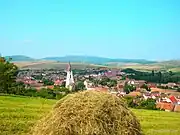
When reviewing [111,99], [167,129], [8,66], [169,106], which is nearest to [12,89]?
[8,66]

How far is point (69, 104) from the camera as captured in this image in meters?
9.26

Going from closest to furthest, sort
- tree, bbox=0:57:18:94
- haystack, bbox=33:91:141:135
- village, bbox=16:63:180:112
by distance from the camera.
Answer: haystack, bbox=33:91:141:135
tree, bbox=0:57:18:94
village, bbox=16:63:180:112

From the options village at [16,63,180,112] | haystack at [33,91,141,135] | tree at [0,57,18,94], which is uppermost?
haystack at [33,91,141,135]

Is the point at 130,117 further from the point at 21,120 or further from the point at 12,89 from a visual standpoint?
the point at 12,89

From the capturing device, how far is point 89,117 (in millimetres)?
8867

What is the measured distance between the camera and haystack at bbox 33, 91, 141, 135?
28.8ft

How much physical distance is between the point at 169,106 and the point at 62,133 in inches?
1674

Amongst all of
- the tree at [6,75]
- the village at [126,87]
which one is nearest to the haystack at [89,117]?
the village at [126,87]

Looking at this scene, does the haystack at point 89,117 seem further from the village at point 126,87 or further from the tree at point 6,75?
the tree at point 6,75

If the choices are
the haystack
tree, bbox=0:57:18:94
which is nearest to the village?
tree, bbox=0:57:18:94

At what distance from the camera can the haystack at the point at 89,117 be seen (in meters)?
8.79

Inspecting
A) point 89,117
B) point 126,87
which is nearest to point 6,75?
point 89,117

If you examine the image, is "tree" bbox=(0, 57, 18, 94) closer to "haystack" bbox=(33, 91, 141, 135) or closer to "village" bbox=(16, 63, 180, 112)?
"village" bbox=(16, 63, 180, 112)

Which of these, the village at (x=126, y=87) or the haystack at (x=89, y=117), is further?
the village at (x=126, y=87)
